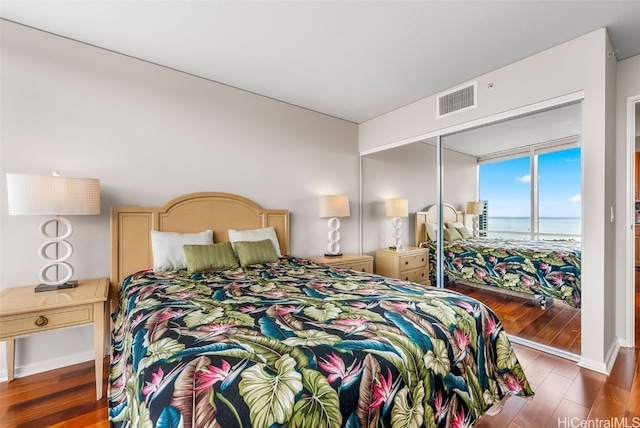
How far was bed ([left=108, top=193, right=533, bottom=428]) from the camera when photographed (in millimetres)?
849

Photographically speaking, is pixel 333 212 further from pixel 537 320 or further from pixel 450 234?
pixel 537 320

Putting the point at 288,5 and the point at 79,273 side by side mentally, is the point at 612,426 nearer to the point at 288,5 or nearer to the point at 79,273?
the point at 288,5

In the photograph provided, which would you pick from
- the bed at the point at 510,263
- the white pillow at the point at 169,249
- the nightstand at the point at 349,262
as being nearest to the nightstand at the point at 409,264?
the bed at the point at 510,263

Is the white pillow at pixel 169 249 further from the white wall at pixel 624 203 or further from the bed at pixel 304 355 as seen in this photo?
the white wall at pixel 624 203

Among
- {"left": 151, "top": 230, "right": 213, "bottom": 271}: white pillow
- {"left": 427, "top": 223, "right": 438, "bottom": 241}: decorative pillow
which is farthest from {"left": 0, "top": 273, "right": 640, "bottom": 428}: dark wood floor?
{"left": 427, "top": 223, "right": 438, "bottom": 241}: decorative pillow

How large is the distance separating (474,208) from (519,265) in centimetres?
68

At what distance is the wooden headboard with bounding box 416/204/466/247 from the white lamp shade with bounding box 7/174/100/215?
3170mm

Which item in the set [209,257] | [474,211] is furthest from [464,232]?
[209,257]

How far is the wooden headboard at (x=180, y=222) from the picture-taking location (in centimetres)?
239

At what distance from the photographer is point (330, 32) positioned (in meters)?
2.19

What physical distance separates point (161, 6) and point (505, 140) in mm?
3050

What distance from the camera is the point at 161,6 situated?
1935mm

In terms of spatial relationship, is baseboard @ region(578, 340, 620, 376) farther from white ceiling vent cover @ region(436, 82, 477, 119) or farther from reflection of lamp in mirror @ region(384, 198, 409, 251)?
white ceiling vent cover @ region(436, 82, 477, 119)

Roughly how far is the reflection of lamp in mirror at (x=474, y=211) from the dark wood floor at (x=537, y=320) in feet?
2.19
